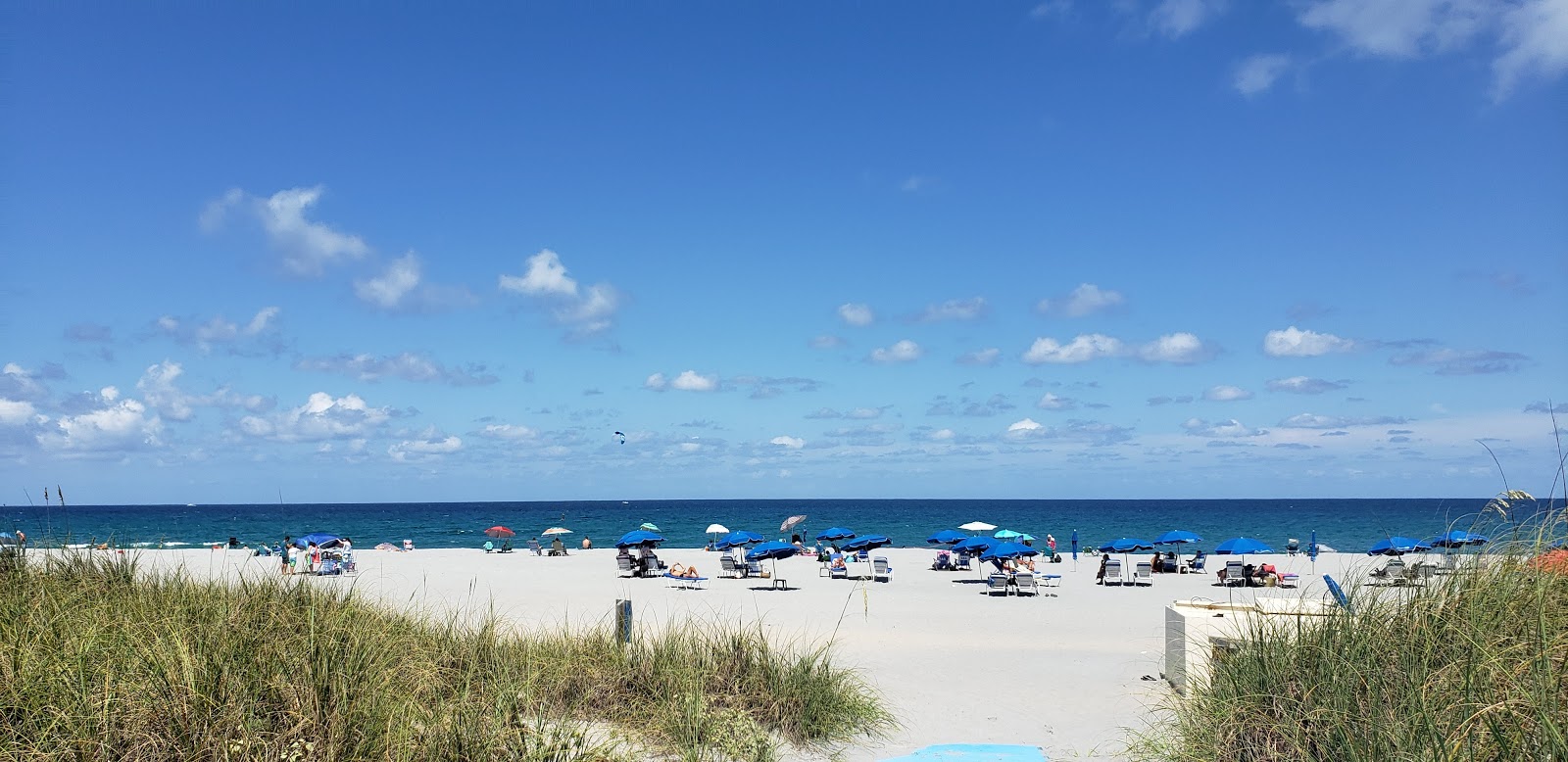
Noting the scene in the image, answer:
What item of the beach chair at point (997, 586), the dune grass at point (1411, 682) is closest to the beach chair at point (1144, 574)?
the beach chair at point (997, 586)

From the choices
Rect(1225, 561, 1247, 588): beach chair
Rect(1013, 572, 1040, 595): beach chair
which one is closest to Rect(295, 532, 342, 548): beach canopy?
Rect(1013, 572, 1040, 595): beach chair

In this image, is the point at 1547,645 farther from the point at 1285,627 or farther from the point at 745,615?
the point at 745,615

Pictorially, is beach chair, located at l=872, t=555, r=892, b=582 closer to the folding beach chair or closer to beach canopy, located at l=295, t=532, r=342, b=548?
the folding beach chair

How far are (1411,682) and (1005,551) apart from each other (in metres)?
17.1

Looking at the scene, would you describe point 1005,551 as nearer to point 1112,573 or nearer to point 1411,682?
point 1112,573

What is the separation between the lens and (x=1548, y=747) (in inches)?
137

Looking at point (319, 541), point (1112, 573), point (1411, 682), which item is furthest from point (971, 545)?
point (1411, 682)

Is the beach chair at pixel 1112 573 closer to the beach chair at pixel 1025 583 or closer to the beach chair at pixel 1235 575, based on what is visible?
the beach chair at pixel 1235 575

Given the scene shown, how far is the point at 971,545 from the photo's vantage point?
25703 mm

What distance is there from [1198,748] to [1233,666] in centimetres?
55

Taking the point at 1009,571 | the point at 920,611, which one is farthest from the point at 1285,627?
the point at 1009,571

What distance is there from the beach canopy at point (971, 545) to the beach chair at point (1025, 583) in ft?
11.2

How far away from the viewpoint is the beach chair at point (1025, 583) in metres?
20.2

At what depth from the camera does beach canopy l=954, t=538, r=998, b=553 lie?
24.8 metres
